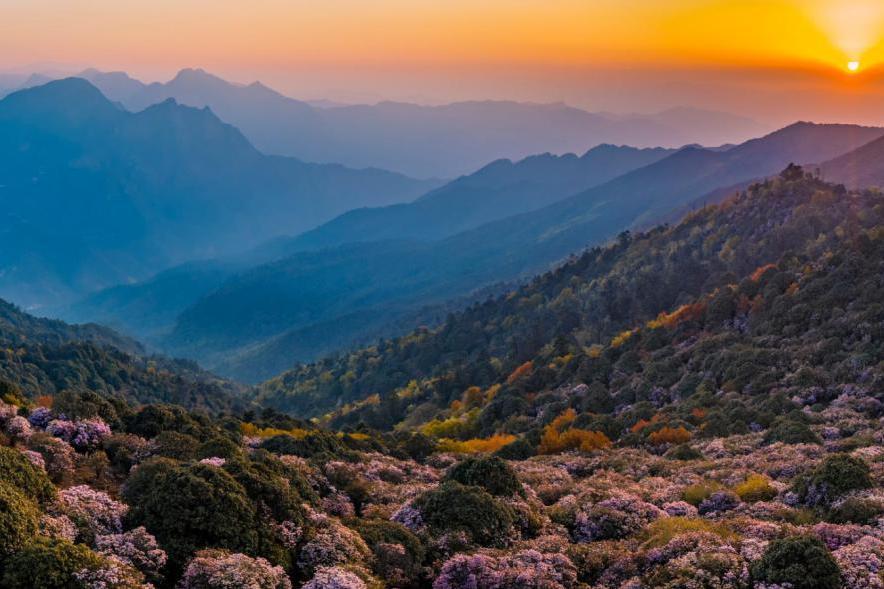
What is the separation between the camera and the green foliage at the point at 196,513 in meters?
15.9

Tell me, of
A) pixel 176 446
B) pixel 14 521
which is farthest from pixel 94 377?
pixel 14 521

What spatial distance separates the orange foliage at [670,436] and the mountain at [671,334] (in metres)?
2.61

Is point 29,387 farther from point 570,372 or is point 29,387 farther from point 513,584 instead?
point 513,584

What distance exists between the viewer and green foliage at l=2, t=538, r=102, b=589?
12242 millimetres

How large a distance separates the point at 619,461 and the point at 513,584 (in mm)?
20023

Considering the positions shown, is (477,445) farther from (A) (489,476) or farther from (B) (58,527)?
(B) (58,527)

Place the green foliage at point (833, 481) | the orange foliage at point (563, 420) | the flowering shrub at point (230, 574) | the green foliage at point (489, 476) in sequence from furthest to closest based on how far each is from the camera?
the orange foliage at point (563, 420) < the green foliage at point (489, 476) < the green foliage at point (833, 481) < the flowering shrub at point (230, 574)

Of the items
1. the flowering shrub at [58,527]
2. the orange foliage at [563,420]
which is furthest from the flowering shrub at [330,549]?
the orange foliage at [563,420]

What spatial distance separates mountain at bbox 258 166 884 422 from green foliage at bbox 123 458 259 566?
32.4 metres

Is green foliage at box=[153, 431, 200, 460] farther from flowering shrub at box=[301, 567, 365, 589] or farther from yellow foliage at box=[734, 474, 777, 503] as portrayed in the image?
yellow foliage at box=[734, 474, 777, 503]

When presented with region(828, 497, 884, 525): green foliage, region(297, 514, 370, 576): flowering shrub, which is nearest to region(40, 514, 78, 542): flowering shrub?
region(297, 514, 370, 576): flowering shrub

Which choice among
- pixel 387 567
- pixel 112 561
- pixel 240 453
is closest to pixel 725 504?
pixel 387 567

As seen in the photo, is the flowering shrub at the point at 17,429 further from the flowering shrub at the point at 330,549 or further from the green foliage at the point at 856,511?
the green foliage at the point at 856,511

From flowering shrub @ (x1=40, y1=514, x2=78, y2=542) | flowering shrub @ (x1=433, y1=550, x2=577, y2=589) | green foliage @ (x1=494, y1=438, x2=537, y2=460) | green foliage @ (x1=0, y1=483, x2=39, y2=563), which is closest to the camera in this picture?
green foliage @ (x1=0, y1=483, x2=39, y2=563)
